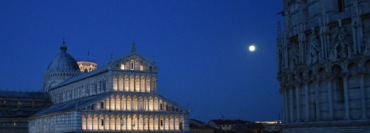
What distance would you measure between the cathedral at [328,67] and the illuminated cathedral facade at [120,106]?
52.1 meters

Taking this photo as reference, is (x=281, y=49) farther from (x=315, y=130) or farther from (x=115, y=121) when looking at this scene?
(x=115, y=121)

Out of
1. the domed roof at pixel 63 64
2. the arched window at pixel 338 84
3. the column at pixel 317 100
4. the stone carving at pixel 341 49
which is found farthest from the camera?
the domed roof at pixel 63 64

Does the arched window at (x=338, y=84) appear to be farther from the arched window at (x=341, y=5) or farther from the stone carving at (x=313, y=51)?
the arched window at (x=341, y=5)

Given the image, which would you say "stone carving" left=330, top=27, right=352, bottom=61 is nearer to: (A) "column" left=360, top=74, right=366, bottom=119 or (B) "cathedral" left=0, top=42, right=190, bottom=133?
(A) "column" left=360, top=74, right=366, bottom=119

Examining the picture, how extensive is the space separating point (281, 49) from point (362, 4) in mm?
7492

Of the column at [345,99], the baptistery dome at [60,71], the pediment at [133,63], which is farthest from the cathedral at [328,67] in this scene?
the baptistery dome at [60,71]

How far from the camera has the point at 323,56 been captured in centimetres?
2677

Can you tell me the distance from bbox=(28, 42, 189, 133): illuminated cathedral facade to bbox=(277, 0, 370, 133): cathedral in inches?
2051

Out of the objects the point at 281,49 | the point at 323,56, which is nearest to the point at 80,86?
the point at 281,49

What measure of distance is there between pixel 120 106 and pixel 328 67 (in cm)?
5884

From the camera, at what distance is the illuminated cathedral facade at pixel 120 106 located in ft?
257

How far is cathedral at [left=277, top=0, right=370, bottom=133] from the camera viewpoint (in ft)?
82.1

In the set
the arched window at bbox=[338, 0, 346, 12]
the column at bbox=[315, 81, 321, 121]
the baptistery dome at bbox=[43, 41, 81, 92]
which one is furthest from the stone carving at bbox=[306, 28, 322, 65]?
the baptistery dome at bbox=[43, 41, 81, 92]

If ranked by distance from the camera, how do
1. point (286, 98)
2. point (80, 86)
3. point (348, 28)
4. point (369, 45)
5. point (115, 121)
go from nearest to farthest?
point (369, 45) → point (348, 28) → point (286, 98) → point (115, 121) → point (80, 86)
